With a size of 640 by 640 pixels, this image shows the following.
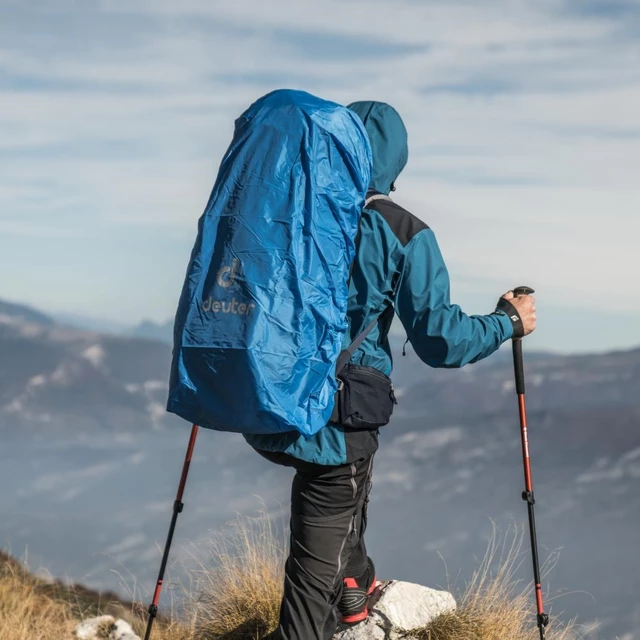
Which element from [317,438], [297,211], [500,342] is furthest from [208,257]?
[500,342]

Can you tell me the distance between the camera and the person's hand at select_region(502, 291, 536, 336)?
478 cm

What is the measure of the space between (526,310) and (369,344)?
875 mm

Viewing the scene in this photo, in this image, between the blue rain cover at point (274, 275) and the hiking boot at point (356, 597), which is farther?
the hiking boot at point (356, 597)

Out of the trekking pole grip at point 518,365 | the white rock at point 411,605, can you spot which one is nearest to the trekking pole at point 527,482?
the trekking pole grip at point 518,365

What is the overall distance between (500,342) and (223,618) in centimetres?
295

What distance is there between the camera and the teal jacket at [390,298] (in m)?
4.30

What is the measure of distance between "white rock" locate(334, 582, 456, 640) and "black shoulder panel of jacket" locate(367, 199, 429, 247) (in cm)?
266

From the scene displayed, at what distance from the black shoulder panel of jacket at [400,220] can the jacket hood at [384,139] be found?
160 mm

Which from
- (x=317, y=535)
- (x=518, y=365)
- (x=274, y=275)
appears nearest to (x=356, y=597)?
(x=317, y=535)

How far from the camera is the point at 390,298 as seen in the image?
14.4 feet

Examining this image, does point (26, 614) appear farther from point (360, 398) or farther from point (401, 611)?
point (360, 398)

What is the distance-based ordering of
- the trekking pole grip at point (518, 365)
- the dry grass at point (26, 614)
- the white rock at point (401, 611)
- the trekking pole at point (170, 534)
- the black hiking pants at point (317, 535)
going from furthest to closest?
the dry grass at point (26, 614) → the white rock at point (401, 611) → the trekking pole at point (170, 534) → the trekking pole grip at point (518, 365) → the black hiking pants at point (317, 535)

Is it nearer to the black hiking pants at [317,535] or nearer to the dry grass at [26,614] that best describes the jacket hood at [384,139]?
the black hiking pants at [317,535]

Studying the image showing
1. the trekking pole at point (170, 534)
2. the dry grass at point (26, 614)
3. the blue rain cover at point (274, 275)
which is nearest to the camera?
the blue rain cover at point (274, 275)
